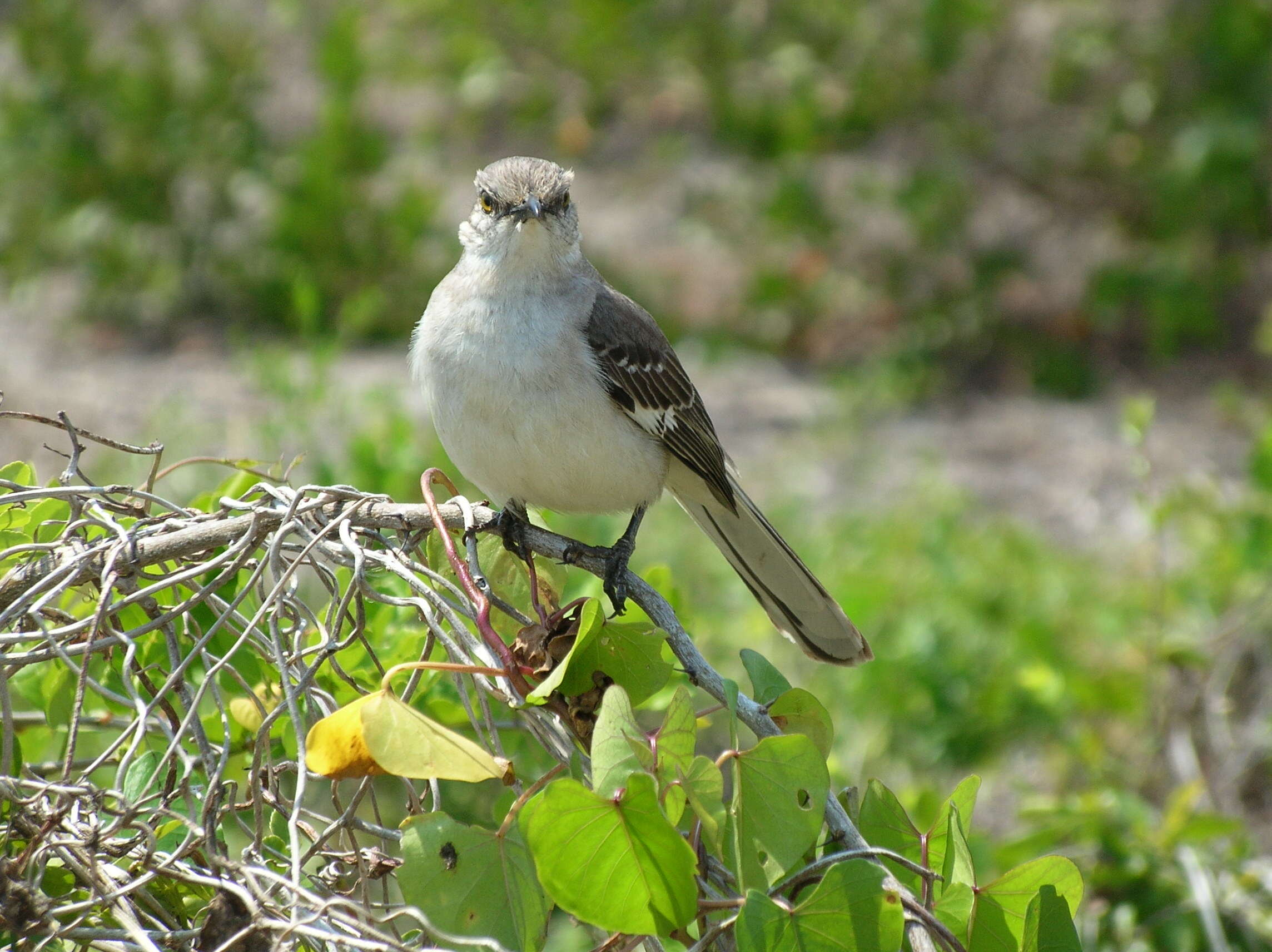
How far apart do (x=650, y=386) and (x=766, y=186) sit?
5922 millimetres

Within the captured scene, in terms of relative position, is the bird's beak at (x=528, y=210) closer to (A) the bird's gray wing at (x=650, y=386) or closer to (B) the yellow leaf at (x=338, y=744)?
(A) the bird's gray wing at (x=650, y=386)

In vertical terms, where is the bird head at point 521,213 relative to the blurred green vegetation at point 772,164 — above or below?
above

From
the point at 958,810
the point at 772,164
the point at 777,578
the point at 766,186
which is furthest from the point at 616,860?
the point at 772,164

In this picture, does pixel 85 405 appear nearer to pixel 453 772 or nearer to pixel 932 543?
pixel 932 543

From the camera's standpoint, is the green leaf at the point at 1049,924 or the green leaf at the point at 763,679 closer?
the green leaf at the point at 1049,924

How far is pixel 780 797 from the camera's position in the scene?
5.20 ft

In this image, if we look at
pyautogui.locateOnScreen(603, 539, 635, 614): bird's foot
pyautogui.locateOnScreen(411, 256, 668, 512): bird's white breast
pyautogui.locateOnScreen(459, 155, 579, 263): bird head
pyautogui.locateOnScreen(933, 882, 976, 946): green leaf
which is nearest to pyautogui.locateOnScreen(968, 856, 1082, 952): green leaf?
pyautogui.locateOnScreen(933, 882, 976, 946): green leaf

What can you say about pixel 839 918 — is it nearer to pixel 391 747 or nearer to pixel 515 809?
pixel 515 809

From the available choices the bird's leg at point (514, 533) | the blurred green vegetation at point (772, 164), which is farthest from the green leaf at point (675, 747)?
the blurred green vegetation at point (772, 164)

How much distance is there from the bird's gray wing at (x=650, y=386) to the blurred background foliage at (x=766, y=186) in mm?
2082

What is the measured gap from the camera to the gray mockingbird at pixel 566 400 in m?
3.03

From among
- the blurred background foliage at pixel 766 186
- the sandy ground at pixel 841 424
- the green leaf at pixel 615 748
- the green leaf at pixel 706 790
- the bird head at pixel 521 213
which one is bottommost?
the sandy ground at pixel 841 424

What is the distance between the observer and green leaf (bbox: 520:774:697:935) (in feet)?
4.83

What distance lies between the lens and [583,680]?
176 centimetres
